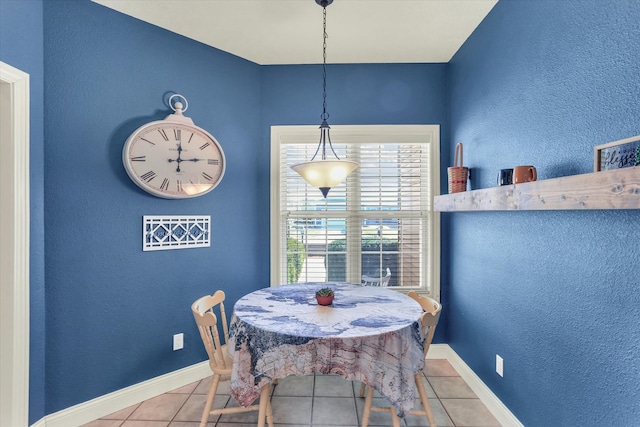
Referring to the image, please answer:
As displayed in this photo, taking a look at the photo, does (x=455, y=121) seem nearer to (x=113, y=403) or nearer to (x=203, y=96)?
(x=203, y=96)

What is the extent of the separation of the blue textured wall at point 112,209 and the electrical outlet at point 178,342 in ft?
→ 0.12

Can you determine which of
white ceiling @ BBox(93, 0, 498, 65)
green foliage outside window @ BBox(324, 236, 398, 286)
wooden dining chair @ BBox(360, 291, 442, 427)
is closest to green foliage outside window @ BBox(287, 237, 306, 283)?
green foliage outside window @ BBox(324, 236, 398, 286)

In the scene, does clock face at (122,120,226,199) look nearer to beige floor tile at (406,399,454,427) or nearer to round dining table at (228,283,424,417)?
round dining table at (228,283,424,417)

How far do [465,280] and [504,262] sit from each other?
0.63 metres

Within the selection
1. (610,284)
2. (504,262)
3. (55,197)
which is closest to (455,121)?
(504,262)

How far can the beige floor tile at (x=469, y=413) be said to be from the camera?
2035 millimetres

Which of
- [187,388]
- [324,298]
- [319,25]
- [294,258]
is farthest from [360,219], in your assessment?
[187,388]

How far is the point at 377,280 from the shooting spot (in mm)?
3025

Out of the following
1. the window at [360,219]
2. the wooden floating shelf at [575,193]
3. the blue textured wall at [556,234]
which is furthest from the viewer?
the window at [360,219]

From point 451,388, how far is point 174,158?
2748mm

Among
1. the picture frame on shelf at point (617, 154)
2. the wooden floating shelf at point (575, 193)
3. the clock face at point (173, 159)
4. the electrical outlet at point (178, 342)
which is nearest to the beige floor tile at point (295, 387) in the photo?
the electrical outlet at point (178, 342)

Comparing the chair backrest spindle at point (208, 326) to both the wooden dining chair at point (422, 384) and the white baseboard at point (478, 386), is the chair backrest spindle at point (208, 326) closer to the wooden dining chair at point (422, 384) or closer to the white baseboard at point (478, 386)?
the wooden dining chair at point (422, 384)

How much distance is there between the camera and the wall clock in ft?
7.29

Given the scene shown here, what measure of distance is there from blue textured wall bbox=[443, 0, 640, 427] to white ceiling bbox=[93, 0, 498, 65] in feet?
1.02
